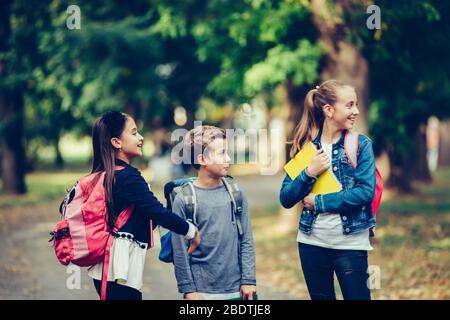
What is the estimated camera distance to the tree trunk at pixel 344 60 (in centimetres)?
1060

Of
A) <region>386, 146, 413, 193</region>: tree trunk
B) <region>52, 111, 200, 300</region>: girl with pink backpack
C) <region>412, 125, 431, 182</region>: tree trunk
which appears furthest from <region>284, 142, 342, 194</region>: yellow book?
<region>412, 125, 431, 182</region>: tree trunk

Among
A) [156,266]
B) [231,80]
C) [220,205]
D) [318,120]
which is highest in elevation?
[231,80]

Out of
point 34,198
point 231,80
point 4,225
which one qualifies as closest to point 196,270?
point 231,80

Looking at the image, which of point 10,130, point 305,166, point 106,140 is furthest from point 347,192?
point 10,130

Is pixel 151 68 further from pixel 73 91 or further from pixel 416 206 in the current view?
pixel 416 206

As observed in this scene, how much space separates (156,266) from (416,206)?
9158 mm

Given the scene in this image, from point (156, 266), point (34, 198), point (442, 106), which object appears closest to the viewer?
point (156, 266)

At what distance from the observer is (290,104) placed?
13828mm

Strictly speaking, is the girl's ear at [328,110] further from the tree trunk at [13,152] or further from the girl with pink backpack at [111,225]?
the tree trunk at [13,152]

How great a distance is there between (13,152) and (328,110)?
2036cm

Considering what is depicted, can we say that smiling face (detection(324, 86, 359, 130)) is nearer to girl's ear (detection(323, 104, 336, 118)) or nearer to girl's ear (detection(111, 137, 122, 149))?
girl's ear (detection(323, 104, 336, 118))

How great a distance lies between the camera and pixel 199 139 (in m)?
4.05

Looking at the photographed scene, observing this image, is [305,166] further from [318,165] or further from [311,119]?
[311,119]
